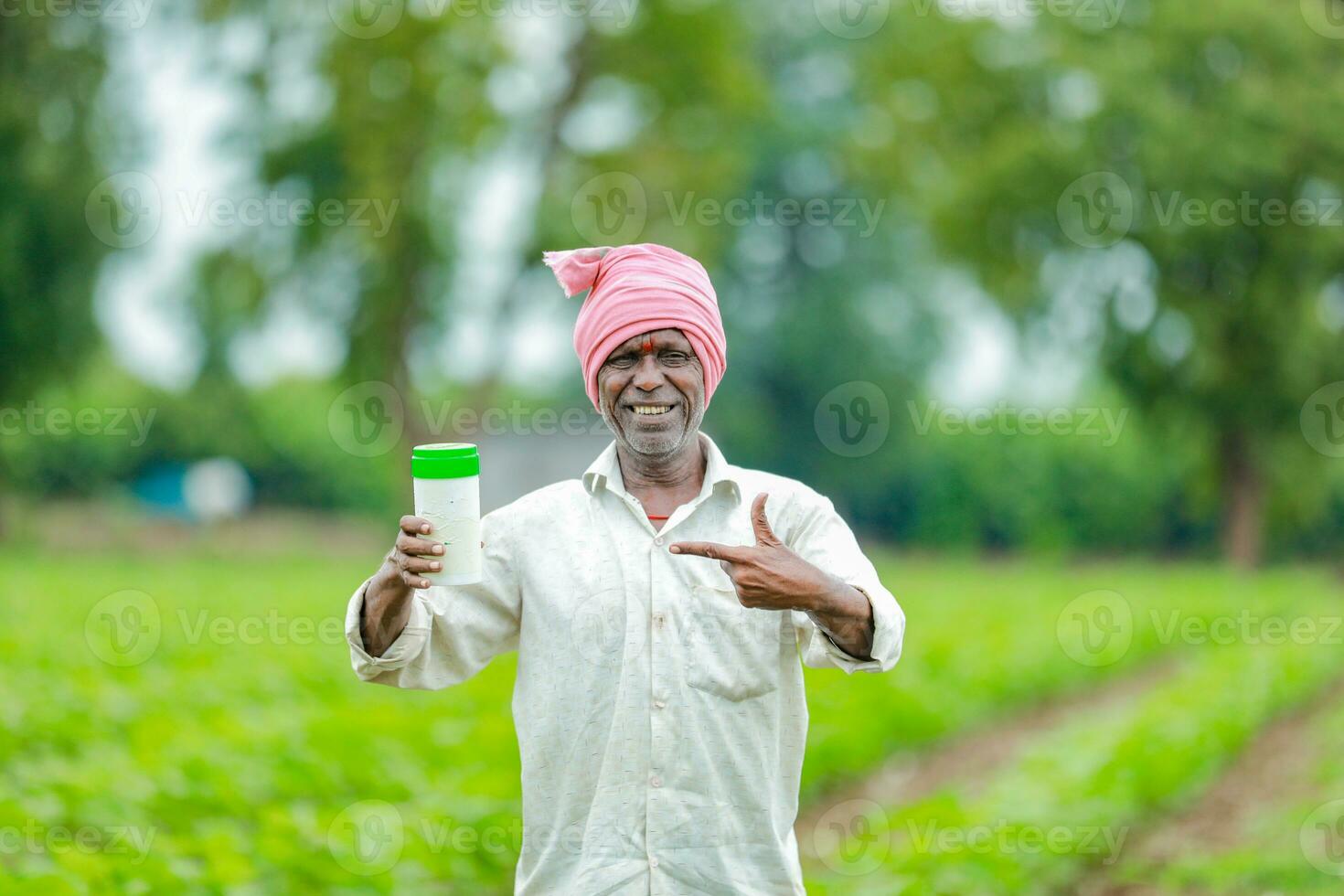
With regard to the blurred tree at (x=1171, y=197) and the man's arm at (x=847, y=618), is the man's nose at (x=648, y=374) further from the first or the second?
the blurred tree at (x=1171, y=197)

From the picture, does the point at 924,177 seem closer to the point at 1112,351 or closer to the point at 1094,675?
the point at 1112,351

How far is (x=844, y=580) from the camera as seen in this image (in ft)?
8.09

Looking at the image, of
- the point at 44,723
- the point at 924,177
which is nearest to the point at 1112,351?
the point at 924,177

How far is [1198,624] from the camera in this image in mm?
14336

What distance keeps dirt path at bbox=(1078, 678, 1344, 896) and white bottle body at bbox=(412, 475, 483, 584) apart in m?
4.66

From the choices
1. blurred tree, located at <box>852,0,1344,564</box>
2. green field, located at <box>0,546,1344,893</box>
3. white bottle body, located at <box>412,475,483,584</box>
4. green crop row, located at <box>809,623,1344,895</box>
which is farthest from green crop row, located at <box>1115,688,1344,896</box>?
blurred tree, located at <box>852,0,1344,564</box>

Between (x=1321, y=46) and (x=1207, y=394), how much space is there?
17.2 ft

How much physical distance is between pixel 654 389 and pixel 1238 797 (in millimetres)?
6759

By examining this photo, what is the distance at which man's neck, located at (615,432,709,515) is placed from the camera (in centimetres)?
272

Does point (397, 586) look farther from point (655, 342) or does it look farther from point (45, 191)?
point (45, 191)

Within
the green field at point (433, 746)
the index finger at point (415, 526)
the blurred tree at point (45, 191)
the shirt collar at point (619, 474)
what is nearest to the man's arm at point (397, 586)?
the index finger at point (415, 526)

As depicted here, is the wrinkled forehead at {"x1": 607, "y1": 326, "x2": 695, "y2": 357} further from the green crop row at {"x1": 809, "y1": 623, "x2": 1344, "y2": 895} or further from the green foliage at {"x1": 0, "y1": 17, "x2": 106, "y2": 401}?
the green foliage at {"x1": 0, "y1": 17, "x2": 106, "y2": 401}

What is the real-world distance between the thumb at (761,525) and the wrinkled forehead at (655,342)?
377mm

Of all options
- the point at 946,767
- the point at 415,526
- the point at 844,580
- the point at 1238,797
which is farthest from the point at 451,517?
the point at 946,767
